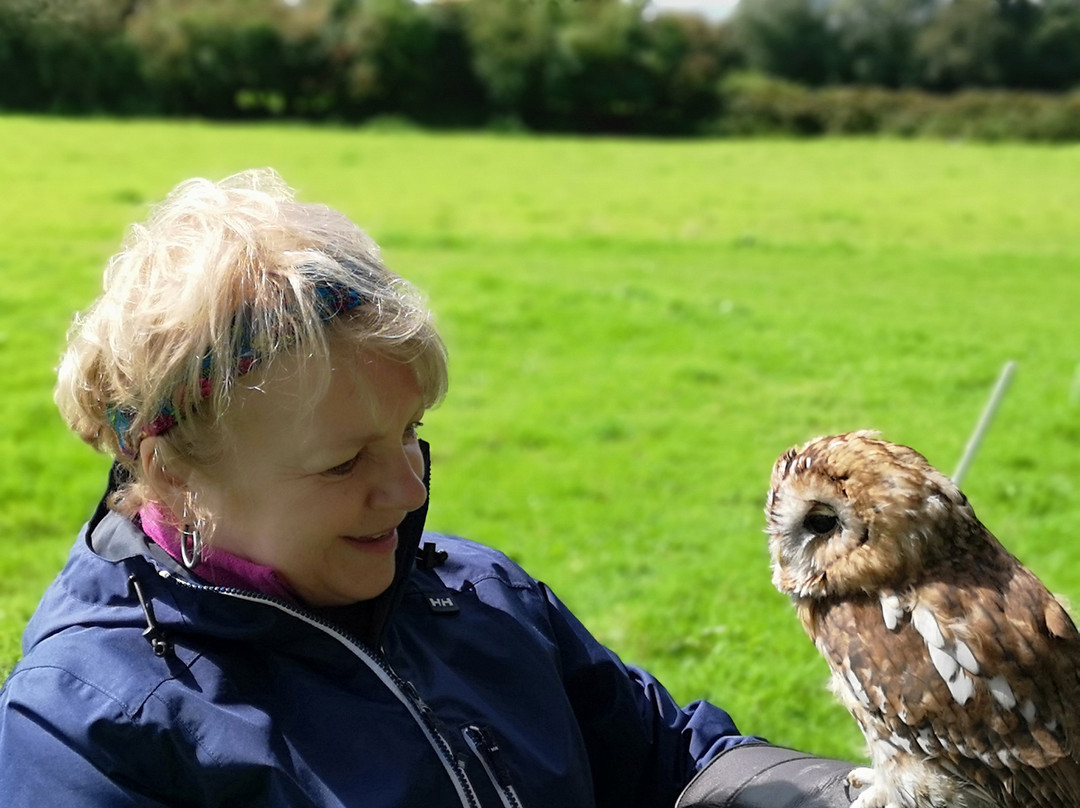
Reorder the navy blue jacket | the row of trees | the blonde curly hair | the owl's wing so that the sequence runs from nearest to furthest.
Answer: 1. the navy blue jacket
2. the blonde curly hair
3. the owl's wing
4. the row of trees

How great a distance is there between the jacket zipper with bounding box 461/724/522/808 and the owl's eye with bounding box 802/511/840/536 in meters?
0.64

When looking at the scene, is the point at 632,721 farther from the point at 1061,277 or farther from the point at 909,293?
the point at 1061,277

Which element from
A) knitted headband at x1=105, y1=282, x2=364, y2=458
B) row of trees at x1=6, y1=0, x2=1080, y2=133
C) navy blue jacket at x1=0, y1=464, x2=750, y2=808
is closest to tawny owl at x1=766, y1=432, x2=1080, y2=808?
navy blue jacket at x1=0, y1=464, x2=750, y2=808

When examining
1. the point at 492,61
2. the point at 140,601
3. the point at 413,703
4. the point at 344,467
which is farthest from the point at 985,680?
the point at 492,61

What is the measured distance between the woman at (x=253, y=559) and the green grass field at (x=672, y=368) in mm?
767

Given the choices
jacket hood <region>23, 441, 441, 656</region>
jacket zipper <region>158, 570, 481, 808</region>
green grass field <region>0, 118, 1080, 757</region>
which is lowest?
green grass field <region>0, 118, 1080, 757</region>

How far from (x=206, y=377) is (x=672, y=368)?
5.73 m

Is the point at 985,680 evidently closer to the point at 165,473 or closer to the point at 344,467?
the point at 344,467

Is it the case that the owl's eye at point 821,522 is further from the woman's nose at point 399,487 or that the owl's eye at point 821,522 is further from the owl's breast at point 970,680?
the woman's nose at point 399,487

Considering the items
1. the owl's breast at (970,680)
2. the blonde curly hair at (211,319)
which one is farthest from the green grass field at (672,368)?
the owl's breast at (970,680)

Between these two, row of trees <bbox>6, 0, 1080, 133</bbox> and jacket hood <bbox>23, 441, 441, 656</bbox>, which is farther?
row of trees <bbox>6, 0, 1080, 133</bbox>

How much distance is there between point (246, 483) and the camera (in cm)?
155

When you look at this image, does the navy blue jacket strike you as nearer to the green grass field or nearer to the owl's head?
the owl's head

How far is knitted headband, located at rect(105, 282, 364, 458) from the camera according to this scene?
58.3 inches
